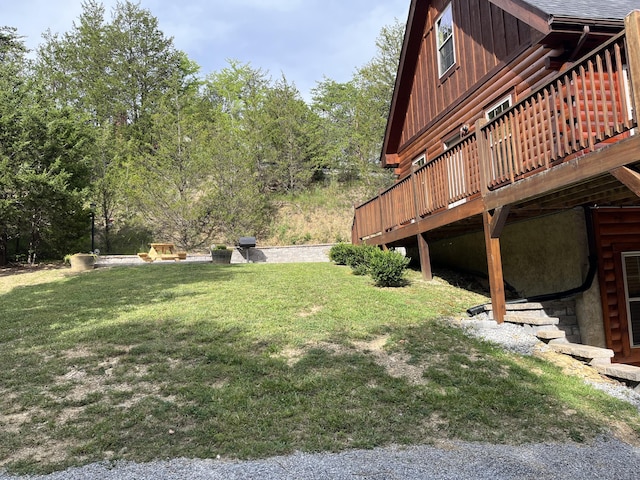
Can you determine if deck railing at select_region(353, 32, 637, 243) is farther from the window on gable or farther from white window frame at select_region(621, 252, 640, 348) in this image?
the window on gable

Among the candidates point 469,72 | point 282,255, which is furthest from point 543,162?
point 282,255

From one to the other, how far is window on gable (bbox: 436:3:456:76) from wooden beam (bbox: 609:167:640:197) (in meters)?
7.95

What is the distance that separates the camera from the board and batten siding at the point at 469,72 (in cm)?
824

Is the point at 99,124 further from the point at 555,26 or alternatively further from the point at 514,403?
the point at 514,403

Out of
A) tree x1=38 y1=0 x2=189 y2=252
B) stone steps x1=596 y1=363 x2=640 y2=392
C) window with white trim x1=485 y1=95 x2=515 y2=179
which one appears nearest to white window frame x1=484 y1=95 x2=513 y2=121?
window with white trim x1=485 y1=95 x2=515 y2=179

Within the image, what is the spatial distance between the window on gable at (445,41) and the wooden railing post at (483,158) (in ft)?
17.5

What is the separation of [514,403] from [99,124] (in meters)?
28.8

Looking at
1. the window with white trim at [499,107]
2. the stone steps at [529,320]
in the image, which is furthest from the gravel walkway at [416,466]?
the window with white trim at [499,107]

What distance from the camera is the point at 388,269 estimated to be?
342 inches

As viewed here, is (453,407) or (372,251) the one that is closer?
(453,407)

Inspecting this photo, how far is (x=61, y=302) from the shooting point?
8758 mm

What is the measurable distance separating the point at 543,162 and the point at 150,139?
23.1m

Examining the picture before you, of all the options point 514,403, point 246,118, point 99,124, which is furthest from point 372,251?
point 99,124

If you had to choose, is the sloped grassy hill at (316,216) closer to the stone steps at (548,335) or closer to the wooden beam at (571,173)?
the wooden beam at (571,173)
